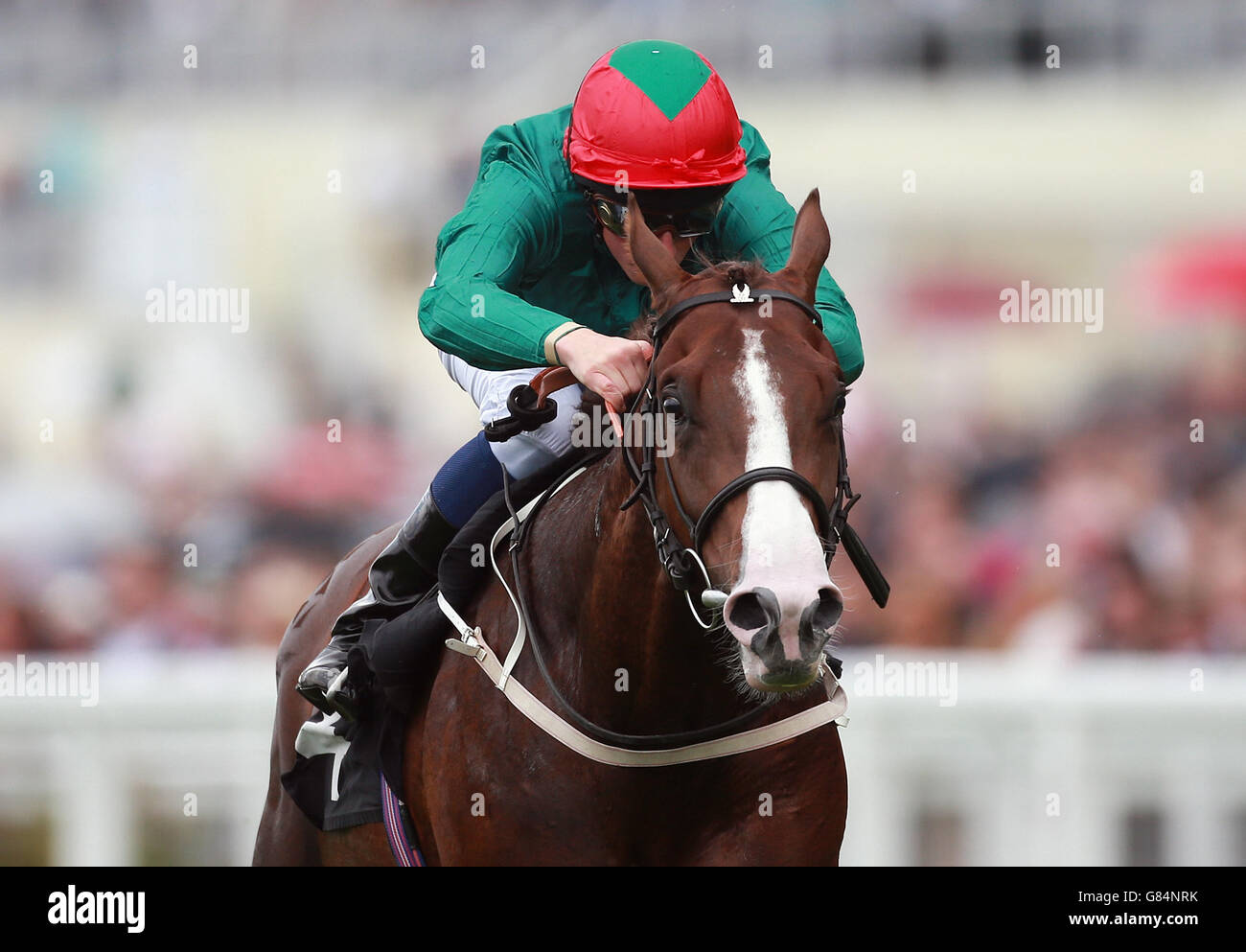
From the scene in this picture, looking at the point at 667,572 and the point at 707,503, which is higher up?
the point at 707,503

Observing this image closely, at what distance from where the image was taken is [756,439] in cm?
226

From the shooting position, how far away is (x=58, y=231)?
9.98m

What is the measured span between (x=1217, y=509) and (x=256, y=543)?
4.39 m

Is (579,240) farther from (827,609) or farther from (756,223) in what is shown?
(827,609)

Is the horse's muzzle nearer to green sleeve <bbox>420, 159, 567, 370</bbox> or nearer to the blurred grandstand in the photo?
green sleeve <bbox>420, 159, 567, 370</bbox>

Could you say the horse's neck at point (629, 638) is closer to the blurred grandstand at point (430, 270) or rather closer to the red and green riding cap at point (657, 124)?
the red and green riding cap at point (657, 124)

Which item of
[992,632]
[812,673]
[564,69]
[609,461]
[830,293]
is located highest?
[564,69]

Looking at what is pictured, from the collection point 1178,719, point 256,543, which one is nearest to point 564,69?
point 256,543

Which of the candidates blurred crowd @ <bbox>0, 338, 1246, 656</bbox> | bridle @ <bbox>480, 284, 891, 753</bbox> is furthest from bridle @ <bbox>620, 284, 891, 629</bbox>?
blurred crowd @ <bbox>0, 338, 1246, 656</bbox>

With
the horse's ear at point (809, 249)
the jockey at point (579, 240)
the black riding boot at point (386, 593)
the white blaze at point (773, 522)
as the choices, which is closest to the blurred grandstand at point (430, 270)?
the black riding boot at point (386, 593)

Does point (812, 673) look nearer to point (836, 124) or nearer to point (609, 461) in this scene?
point (609, 461)

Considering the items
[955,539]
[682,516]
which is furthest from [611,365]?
[955,539]

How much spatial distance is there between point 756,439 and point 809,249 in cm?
46

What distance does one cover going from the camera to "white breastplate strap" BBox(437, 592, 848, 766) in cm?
265
